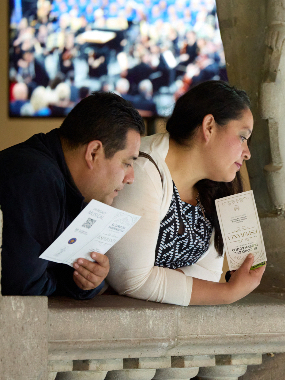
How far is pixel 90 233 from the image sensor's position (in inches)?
51.6

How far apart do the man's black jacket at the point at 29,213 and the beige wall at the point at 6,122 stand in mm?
2726

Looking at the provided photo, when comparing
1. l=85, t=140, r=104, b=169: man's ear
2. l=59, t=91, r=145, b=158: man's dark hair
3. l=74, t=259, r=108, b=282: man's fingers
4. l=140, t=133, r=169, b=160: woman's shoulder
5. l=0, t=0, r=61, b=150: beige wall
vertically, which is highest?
l=59, t=91, r=145, b=158: man's dark hair

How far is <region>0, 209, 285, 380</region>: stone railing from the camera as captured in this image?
118 centimetres

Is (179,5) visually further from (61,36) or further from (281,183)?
(281,183)

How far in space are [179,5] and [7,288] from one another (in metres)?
3.54

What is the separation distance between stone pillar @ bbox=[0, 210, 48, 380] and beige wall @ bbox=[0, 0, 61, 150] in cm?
300

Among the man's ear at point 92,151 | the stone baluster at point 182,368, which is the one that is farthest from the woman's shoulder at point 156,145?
the stone baluster at point 182,368

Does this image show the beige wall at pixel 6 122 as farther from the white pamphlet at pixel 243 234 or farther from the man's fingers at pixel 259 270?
the man's fingers at pixel 259 270

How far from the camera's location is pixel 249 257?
5.46 ft

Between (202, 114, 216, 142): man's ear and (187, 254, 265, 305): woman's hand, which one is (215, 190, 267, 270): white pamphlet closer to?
(187, 254, 265, 305): woman's hand

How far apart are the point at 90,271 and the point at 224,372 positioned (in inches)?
20.5

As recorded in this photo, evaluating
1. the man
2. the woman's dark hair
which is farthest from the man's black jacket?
the woman's dark hair

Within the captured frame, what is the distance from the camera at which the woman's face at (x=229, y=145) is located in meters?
1.75

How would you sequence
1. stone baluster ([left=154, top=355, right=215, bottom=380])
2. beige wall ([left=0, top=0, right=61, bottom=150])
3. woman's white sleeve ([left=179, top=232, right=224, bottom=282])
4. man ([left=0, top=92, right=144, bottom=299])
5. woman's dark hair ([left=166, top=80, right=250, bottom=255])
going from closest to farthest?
man ([left=0, top=92, right=144, bottom=299])
stone baluster ([left=154, top=355, right=215, bottom=380])
woman's dark hair ([left=166, top=80, right=250, bottom=255])
woman's white sleeve ([left=179, top=232, right=224, bottom=282])
beige wall ([left=0, top=0, right=61, bottom=150])
